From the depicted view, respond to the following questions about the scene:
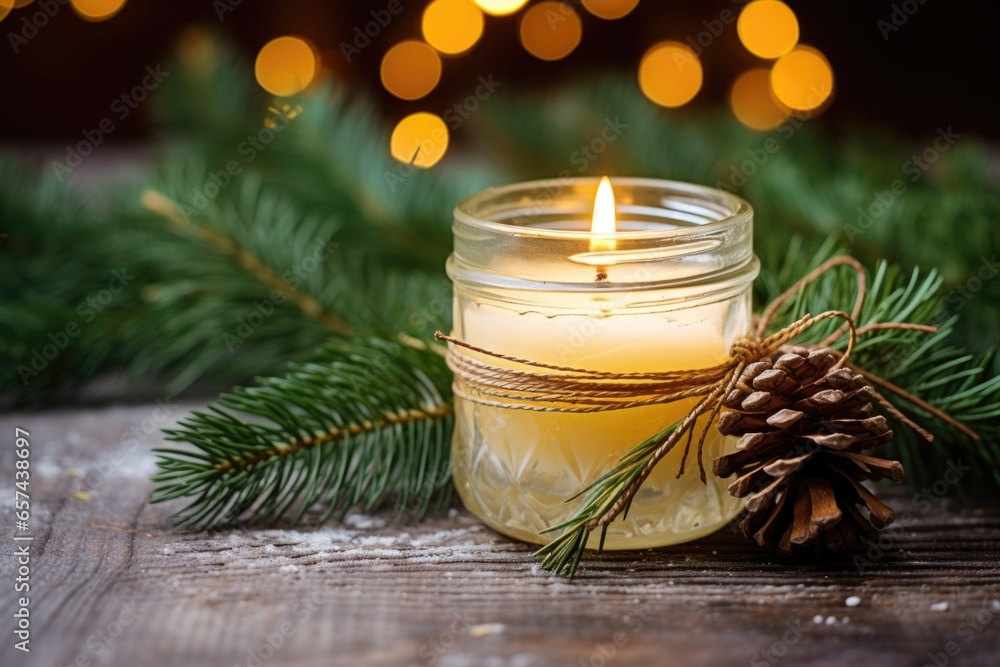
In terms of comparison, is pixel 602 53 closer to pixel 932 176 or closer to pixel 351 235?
pixel 932 176

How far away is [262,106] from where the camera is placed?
4.60ft

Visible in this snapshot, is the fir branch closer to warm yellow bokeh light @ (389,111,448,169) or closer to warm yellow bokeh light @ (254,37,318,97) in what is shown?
warm yellow bokeh light @ (389,111,448,169)

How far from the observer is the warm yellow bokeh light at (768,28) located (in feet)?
6.59

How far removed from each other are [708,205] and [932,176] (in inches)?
29.3

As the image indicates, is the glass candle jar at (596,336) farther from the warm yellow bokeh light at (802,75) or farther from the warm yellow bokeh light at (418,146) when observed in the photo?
the warm yellow bokeh light at (802,75)

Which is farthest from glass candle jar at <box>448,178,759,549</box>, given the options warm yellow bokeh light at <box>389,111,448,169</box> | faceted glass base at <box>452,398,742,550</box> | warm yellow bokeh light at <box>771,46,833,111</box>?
warm yellow bokeh light at <box>771,46,833,111</box>

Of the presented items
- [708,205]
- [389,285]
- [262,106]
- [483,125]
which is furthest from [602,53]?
[708,205]

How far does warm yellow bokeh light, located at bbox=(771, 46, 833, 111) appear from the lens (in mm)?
2066

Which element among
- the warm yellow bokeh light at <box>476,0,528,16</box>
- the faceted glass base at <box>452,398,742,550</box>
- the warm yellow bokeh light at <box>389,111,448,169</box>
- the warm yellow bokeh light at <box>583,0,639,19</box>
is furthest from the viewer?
the warm yellow bokeh light at <box>583,0,639,19</box>

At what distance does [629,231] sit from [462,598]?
288mm

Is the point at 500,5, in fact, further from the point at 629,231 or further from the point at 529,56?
the point at 629,231

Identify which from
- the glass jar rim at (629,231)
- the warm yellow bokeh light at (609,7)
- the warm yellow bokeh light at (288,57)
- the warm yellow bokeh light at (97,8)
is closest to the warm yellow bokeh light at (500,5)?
the warm yellow bokeh light at (609,7)

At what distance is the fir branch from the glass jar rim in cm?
13

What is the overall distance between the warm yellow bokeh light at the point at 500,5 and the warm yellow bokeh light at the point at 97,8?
0.78 m
